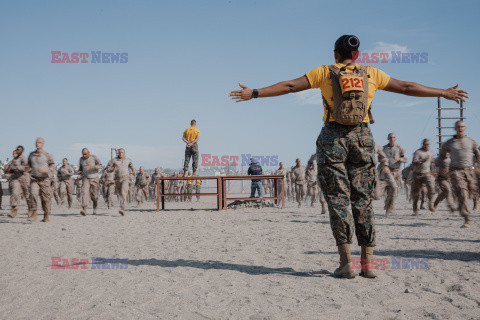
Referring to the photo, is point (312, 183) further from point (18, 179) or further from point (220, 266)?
point (220, 266)

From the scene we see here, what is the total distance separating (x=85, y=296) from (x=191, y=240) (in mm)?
3329

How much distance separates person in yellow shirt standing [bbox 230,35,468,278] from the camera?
3.35 metres

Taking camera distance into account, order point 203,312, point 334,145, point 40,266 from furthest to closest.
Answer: point 40,266
point 334,145
point 203,312

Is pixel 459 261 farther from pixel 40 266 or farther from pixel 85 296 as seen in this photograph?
pixel 40 266

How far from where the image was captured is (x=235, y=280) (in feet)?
Result: 12.3

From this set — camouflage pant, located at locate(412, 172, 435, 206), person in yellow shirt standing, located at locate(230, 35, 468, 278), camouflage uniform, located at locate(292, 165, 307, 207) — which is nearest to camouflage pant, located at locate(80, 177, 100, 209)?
camouflage uniform, located at locate(292, 165, 307, 207)

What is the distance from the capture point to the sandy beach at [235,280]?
286cm

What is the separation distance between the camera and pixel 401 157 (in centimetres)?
1001

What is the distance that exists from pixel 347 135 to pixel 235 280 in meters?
1.76

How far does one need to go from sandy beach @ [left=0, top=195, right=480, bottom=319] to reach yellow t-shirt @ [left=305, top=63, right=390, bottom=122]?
1576 mm

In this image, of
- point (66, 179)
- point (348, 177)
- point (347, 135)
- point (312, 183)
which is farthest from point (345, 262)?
point (66, 179)

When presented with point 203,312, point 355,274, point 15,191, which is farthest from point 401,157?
point 15,191

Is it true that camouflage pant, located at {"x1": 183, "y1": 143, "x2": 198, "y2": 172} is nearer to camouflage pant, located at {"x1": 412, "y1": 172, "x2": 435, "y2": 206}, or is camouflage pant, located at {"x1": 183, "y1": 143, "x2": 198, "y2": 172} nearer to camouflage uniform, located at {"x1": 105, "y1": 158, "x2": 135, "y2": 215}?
camouflage uniform, located at {"x1": 105, "y1": 158, "x2": 135, "y2": 215}

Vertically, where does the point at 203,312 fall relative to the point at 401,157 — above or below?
below
